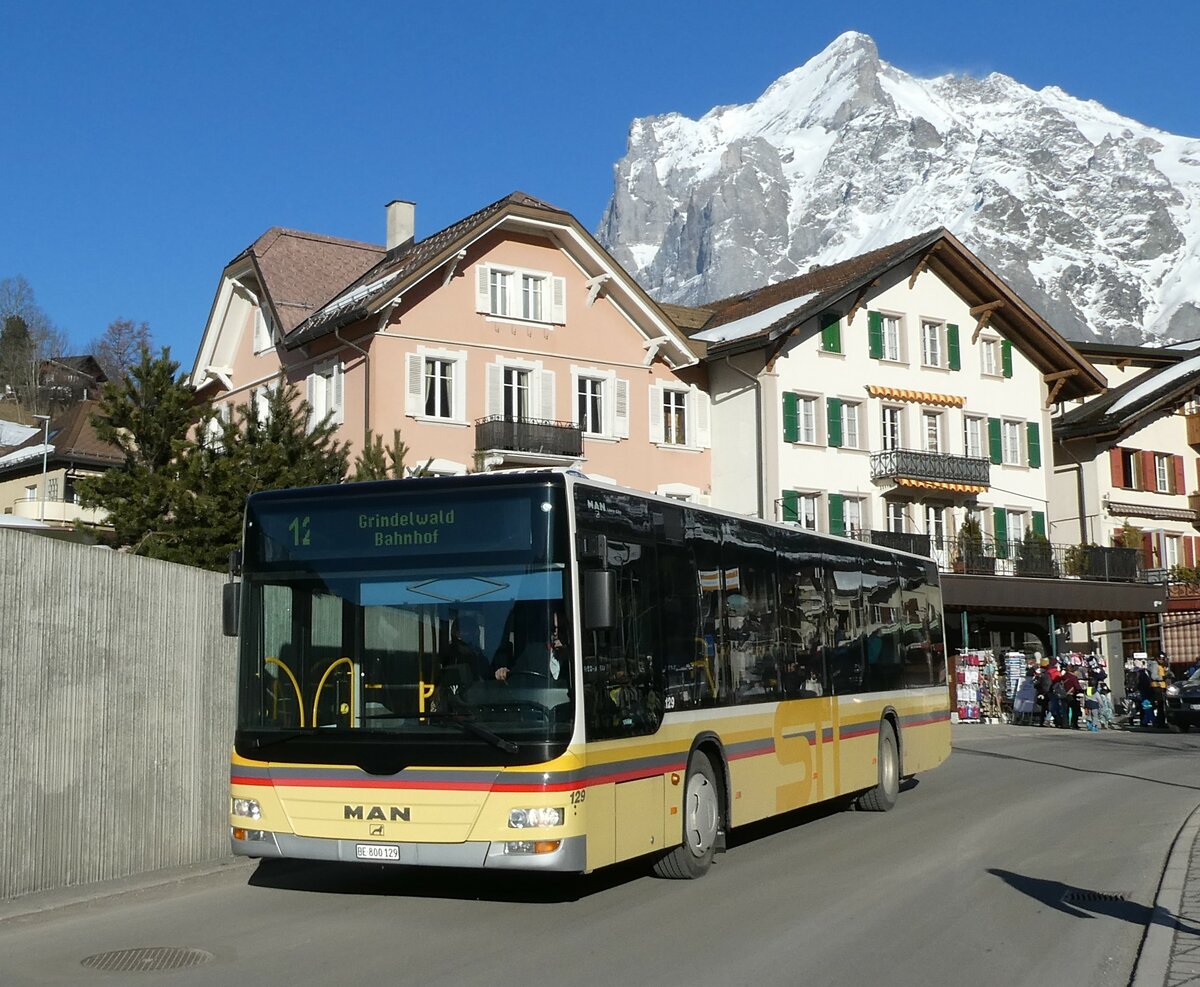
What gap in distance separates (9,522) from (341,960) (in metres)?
16.2

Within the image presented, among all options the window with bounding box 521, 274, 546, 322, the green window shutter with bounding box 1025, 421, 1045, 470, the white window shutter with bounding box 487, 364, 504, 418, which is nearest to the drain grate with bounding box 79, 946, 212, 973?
the white window shutter with bounding box 487, 364, 504, 418

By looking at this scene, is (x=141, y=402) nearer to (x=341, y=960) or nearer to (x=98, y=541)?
(x=98, y=541)

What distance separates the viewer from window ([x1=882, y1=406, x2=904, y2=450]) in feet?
156

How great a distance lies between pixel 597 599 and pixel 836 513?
36150mm

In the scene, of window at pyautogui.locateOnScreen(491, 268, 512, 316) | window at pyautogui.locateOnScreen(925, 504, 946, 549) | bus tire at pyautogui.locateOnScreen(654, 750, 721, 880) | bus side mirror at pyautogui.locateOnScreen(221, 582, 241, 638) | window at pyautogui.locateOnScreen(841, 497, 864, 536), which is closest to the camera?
bus side mirror at pyautogui.locateOnScreen(221, 582, 241, 638)

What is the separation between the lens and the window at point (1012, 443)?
166ft

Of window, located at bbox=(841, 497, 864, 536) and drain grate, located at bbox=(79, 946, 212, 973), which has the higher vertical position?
window, located at bbox=(841, 497, 864, 536)

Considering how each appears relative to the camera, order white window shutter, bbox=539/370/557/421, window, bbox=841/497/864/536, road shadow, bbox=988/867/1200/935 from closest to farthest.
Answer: road shadow, bbox=988/867/1200/935 < white window shutter, bbox=539/370/557/421 < window, bbox=841/497/864/536

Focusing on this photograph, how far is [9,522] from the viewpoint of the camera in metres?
23.0

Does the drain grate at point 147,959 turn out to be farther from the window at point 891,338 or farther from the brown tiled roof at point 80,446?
the brown tiled roof at point 80,446

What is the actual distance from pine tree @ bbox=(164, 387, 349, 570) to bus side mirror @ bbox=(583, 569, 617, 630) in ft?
29.6

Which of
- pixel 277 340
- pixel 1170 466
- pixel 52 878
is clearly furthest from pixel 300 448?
pixel 1170 466

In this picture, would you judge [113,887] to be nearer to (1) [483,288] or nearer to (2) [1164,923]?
(2) [1164,923]

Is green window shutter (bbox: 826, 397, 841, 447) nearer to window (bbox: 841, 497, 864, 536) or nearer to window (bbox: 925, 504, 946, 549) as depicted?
window (bbox: 841, 497, 864, 536)
